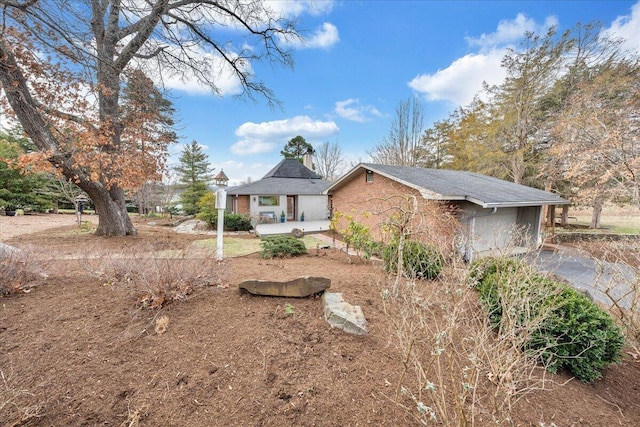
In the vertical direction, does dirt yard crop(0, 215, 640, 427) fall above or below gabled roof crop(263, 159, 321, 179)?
below

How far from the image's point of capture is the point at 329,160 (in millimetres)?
31125

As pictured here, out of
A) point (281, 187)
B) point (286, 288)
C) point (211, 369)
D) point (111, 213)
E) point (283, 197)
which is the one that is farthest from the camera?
point (281, 187)

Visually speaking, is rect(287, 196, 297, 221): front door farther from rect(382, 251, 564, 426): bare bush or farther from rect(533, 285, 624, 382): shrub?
rect(533, 285, 624, 382): shrub

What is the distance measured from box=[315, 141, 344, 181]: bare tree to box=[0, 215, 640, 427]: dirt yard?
28.5 meters

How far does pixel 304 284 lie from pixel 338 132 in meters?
26.9

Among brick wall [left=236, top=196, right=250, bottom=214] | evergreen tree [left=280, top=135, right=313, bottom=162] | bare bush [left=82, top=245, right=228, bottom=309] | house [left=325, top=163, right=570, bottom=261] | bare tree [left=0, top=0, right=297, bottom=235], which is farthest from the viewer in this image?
evergreen tree [left=280, top=135, right=313, bottom=162]

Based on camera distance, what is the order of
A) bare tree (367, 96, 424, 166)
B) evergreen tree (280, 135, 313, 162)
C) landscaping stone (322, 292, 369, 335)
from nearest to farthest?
1. landscaping stone (322, 292, 369, 335)
2. bare tree (367, 96, 424, 166)
3. evergreen tree (280, 135, 313, 162)

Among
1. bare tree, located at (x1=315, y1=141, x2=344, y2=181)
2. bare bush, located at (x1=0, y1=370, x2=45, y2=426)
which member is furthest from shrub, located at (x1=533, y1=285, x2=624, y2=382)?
bare tree, located at (x1=315, y1=141, x2=344, y2=181)

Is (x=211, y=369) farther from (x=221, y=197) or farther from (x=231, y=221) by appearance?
(x=231, y=221)

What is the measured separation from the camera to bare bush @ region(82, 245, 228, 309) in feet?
9.87

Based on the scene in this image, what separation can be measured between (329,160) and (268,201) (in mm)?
15065

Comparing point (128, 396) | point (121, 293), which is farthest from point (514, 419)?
point (121, 293)

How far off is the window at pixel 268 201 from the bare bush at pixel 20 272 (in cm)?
A: 1391

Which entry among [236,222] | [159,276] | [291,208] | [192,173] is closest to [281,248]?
[159,276]
